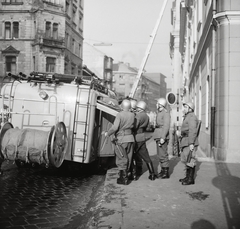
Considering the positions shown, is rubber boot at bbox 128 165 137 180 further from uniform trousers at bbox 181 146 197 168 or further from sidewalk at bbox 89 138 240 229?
uniform trousers at bbox 181 146 197 168

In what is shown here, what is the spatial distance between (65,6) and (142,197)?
1372 inches

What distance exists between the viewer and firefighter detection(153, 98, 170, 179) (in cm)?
705

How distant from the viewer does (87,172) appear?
29.9ft

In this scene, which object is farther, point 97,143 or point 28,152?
point 97,143

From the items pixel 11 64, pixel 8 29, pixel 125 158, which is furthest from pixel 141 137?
pixel 8 29

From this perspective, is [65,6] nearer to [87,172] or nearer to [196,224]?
[87,172]

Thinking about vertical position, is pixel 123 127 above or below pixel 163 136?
above

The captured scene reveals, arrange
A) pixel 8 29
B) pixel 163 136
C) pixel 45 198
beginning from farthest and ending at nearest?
pixel 8 29 → pixel 163 136 → pixel 45 198

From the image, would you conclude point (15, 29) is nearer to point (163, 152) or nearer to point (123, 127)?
point (123, 127)

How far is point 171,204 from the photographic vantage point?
5.01 meters

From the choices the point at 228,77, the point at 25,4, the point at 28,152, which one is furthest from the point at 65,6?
the point at 28,152

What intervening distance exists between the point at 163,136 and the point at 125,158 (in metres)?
1.04

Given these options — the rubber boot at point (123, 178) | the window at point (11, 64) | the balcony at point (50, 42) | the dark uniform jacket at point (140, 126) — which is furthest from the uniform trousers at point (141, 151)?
the window at point (11, 64)

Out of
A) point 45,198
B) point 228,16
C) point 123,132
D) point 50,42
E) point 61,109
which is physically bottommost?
point 45,198
